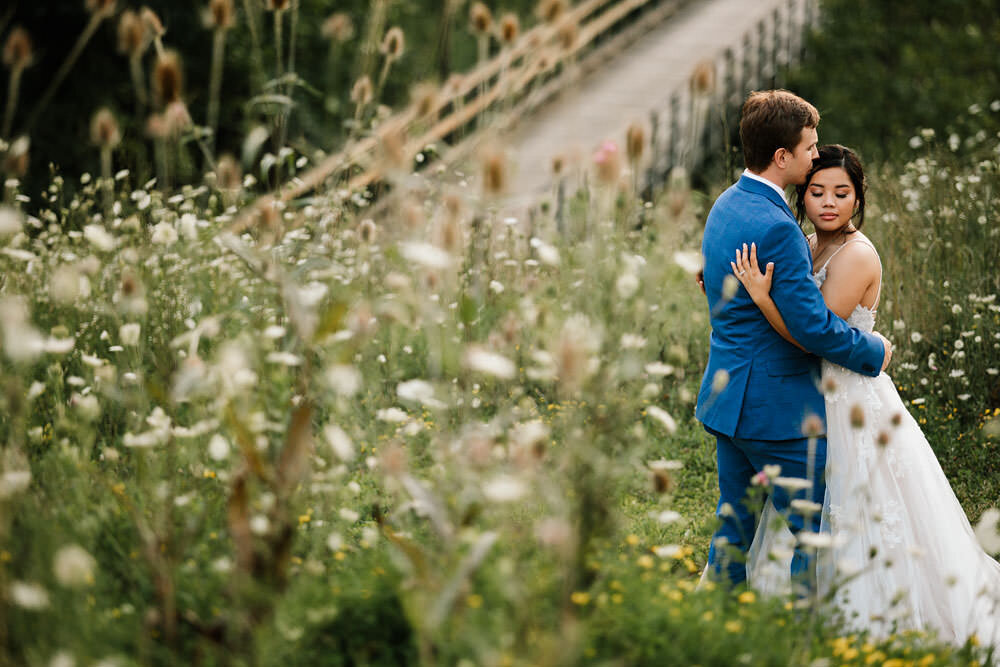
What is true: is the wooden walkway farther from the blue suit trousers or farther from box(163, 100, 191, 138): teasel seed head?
box(163, 100, 191, 138): teasel seed head

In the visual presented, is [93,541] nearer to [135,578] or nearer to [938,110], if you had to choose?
[135,578]

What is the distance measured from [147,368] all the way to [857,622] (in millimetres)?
2957

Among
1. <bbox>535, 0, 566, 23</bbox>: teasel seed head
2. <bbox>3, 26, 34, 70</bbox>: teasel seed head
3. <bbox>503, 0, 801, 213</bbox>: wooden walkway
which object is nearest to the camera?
<bbox>3, 26, 34, 70</bbox>: teasel seed head

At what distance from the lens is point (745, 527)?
341 cm

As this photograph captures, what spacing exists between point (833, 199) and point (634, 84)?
10.8 m

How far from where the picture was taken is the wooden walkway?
1145 centimetres

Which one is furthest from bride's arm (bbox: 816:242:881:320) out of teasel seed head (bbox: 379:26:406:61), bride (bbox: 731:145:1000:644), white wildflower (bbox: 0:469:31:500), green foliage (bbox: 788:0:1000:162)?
green foliage (bbox: 788:0:1000:162)

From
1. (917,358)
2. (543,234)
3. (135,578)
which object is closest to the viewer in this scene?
(135,578)

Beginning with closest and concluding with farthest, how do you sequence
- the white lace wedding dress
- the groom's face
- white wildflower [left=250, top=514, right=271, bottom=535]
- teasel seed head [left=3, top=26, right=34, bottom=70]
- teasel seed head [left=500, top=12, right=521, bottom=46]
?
1. white wildflower [left=250, top=514, right=271, bottom=535]
2. teasel seed head [left=3, top=26, right=34, bottom=70]
3. teasel seed head [left=500, top=12, right=521, bottom=46]
4. the groom's face
5. the white lace wedding dress

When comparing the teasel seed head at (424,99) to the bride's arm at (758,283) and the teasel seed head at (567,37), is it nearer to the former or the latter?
the teasel seed head at (567,37)

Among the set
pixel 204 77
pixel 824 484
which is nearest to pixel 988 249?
pixel 824 484

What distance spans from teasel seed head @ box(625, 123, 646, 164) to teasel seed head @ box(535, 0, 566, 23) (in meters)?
0.40

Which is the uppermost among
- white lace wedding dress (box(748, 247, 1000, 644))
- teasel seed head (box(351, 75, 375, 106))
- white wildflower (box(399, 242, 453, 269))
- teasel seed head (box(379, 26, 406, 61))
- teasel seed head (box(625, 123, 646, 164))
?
teasel seed head (box(379, 26, 406, 61))

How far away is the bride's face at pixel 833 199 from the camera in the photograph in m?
3.31
